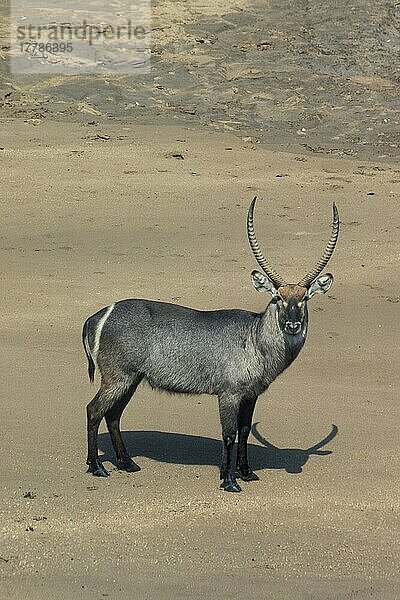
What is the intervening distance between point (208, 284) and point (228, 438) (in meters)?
5.20

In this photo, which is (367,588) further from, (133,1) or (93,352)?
(133,1)

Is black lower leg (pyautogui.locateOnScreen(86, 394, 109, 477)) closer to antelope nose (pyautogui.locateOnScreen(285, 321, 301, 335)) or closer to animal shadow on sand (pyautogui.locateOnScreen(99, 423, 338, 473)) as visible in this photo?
animal shadow on sand (pyautogui.locateOnScreen(99, 423, 338, 473))

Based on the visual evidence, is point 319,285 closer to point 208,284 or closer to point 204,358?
point 204,358

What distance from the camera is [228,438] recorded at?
8.60 metres

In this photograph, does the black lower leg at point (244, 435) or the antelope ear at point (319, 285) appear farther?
the black lower leg at point (244, 435)

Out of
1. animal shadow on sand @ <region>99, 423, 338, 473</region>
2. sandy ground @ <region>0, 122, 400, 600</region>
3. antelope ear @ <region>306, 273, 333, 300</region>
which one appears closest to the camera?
sandy ground @ <region>0, 122, 400, 600</region>

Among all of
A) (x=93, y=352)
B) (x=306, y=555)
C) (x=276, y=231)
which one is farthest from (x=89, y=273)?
(x=306, y=555)

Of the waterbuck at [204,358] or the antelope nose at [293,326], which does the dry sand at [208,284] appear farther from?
the antelope nose at [293,326]

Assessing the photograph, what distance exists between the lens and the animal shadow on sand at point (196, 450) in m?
9.15

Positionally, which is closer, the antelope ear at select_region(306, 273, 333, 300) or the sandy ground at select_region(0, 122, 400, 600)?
the sandy ground at select_region(0, 122, 400, 600)

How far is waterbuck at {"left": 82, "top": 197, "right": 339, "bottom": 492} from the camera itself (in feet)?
28.3

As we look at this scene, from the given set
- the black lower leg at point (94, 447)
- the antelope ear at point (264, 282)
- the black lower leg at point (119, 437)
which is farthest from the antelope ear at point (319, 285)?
the black lower leg at point (94, 447)

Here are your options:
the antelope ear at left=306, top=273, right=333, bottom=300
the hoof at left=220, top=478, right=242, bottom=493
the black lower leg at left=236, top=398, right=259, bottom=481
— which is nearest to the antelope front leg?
the hoof at left=220, top=478, right=242, bottom=493

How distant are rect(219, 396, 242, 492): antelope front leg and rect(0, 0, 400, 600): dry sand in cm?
12
